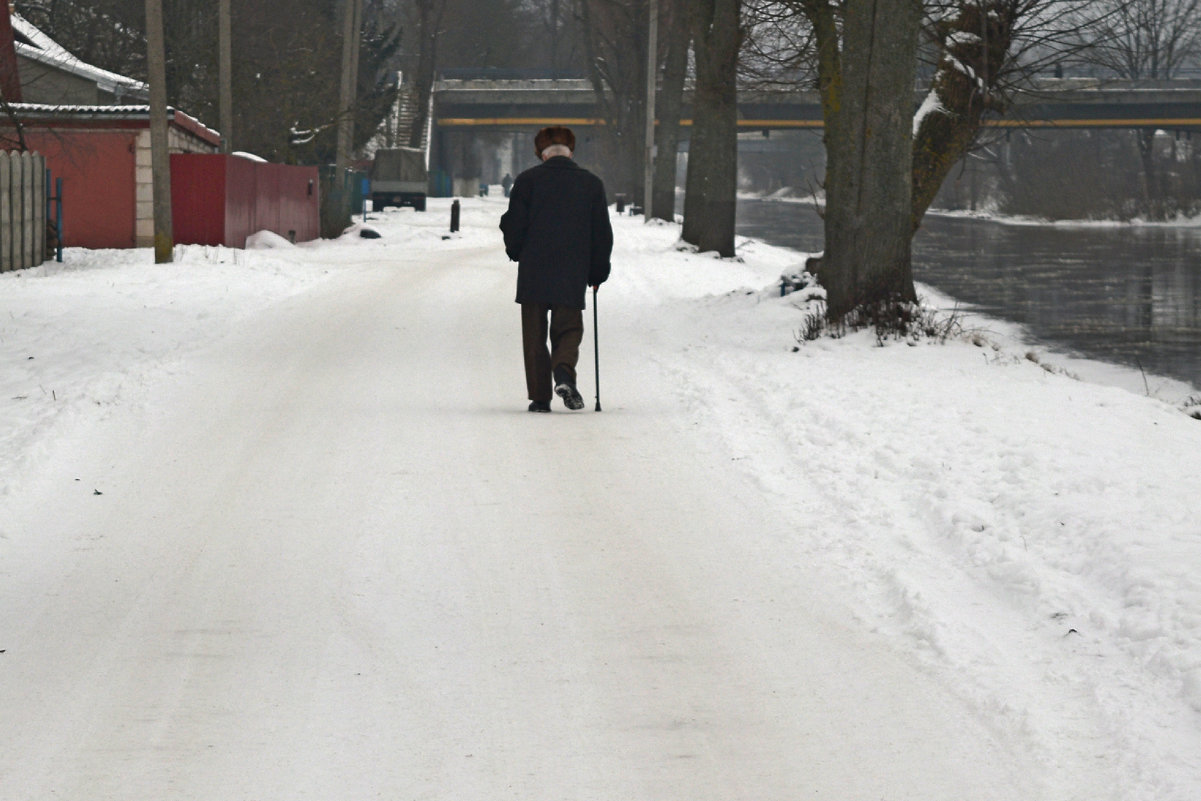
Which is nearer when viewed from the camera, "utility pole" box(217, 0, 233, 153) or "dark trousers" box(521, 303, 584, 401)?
"dark trousers" box(521, 303, 584, 401)

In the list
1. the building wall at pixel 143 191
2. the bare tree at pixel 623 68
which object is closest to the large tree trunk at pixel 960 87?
the building wall at pixel 143 191

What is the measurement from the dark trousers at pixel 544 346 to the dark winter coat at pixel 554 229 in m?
0.09

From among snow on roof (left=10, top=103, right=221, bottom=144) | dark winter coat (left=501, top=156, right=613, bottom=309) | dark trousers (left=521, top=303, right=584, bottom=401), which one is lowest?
dark trousers (left=521, top=303, right=584, bottom=401)

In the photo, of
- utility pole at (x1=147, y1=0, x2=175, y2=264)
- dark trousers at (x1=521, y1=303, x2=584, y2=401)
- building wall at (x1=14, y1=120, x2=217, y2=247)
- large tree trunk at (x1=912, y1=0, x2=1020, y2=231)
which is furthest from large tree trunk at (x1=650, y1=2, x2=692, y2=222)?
dark trousers at (x1=521, y1=303, x2=584, y2=401)

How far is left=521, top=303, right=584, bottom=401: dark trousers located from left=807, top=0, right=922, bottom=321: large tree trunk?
4.58 m

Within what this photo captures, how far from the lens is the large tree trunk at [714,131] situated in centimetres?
2581

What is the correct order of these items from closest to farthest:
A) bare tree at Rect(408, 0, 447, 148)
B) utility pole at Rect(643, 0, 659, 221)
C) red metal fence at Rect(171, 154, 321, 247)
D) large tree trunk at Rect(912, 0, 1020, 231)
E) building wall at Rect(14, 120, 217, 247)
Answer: large tree trunk at Rect(912, 0, 1020, 231)
building wall at Rect(14, 120, 217, 247)
red metal fence at Rect(171, 154, 321, 247)
utility pole at Rect(643, 0, 659, 221)
bare tree at Rect(408, 0, 447, 148)

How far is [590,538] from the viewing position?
669 cm

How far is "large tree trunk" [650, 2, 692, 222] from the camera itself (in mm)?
37122

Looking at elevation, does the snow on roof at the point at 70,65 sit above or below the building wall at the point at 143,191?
above

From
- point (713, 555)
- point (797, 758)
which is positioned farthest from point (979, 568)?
point (797, 758)

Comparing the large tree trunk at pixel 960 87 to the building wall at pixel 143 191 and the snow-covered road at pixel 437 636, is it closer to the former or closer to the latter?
the snow-covered road at pixel 437 636

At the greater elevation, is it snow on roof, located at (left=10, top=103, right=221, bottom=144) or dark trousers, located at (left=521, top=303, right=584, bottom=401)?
snow on roof, located at (left=10, top=103, right=221, bottom=144)

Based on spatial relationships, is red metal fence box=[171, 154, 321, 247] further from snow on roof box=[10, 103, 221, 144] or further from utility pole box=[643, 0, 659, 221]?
utility pole box=[643, 0, 659, 221]
